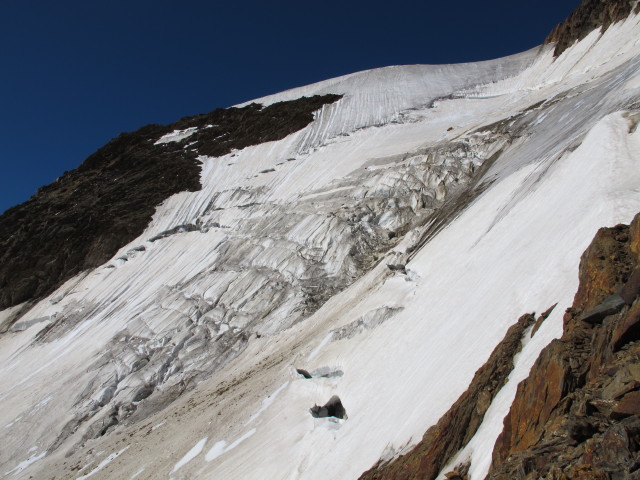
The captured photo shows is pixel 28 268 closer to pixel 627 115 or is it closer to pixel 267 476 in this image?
pixel 267 476

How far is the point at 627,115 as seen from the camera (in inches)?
504

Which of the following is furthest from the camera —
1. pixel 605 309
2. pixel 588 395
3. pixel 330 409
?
pixel 330 409

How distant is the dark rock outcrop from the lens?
3322cm

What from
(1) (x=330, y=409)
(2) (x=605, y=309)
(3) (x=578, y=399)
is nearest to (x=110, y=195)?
(1) (x=330, y=409)

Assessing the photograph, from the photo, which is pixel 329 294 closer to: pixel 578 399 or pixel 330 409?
pixel 330 409

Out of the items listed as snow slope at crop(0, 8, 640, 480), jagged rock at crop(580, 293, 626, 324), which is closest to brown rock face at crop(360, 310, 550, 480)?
snow slope at crop(0, 8, 640, 480)

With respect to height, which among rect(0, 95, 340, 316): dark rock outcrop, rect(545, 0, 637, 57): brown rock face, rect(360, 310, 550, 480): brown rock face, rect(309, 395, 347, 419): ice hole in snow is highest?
rect(0, 95, 340, 316): dark rock outcrop

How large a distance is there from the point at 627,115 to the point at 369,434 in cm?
1099

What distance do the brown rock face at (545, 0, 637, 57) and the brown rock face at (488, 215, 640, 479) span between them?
3522 centimetres

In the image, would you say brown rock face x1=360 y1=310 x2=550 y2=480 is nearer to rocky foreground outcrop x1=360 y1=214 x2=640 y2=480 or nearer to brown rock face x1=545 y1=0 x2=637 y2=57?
rocky foreground outcrop x1=360 y1=214 x2=640 y2=480

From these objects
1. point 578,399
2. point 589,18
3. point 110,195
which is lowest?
point 578,399

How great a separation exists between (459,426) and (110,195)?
38658 millimetres

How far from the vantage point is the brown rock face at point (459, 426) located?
6727mm

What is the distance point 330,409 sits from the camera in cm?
1290
